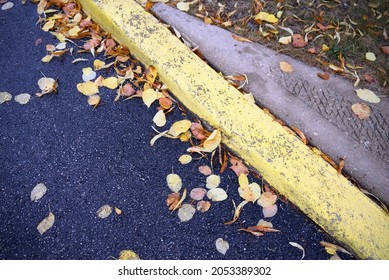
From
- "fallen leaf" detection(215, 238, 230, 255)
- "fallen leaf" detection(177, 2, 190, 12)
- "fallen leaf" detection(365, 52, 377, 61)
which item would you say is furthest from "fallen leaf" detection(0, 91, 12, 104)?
"fallen leaf" detection(365, 52, 377, 61)

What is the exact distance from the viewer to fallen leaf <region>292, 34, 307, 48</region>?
2.30 metres

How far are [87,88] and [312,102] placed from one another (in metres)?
1.41

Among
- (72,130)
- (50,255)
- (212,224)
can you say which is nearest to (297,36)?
(212,224)

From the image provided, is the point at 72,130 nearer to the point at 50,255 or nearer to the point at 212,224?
the point at 50,255

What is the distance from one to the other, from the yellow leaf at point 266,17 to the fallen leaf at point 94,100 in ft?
4.04

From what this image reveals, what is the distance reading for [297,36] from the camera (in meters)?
2.34

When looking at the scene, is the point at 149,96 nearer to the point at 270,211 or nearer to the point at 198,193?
the point at 198,193

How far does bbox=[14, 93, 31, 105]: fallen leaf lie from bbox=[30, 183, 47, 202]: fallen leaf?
627mm

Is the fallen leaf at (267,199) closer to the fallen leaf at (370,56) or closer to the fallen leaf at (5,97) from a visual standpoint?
the fallen leaf at (370,56)

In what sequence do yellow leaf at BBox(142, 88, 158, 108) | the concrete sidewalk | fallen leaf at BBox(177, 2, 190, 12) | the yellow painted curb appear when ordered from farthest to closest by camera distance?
fallen leaf at BBox(177, 2, 190, 12)
yellow leaf at BBox(142, 88, 158, 108)
the concrete sidewalk
the yellow painted curb

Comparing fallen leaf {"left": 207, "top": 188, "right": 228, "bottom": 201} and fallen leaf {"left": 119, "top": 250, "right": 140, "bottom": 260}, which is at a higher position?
fallen leaf {"left": 207, "top": 188, "right": 228, "bottom": 201}

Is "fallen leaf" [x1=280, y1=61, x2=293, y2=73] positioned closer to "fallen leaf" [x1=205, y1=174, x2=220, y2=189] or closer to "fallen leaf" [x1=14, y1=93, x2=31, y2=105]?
"fallen leaf" [x1=205, y1=174, x2=220, y2=189]

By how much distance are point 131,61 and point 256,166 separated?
44.2 inches

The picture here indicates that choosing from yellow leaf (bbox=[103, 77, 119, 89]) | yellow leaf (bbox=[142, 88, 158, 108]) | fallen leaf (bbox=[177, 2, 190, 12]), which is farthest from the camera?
fallen leaf (bbox=[177, 2, 190, 12])
